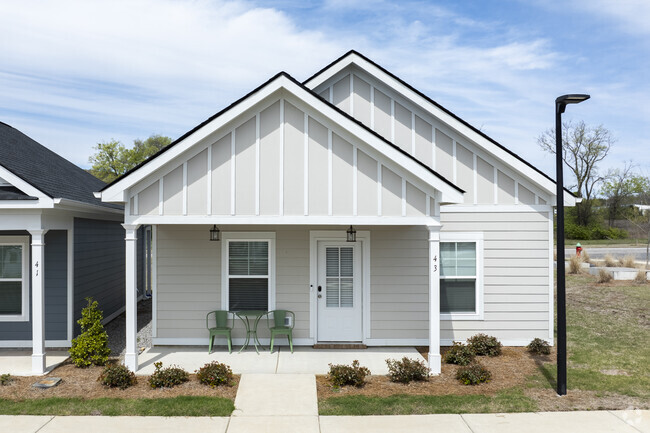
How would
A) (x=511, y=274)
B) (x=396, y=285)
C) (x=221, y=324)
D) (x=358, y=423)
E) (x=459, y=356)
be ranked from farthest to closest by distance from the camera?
(x=511, y=274) → (x=396, y=285) → (x=221, y=324) → (x=459, y=356) → (x=358, y=423)

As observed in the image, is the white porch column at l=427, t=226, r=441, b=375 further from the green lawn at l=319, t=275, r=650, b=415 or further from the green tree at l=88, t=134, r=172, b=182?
the green tree at l=88, t=134, r=172, b=182

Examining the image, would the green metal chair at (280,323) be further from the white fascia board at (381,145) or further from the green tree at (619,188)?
the green tree at (619,188)

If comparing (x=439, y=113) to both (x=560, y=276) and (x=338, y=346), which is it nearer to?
(x=560, y=276)

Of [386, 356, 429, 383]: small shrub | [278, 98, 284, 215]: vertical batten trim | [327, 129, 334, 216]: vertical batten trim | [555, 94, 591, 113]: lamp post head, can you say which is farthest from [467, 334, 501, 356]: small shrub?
[555, 94, 591, 113]: lamp post head

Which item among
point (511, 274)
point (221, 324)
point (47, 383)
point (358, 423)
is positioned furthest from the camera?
point (511, 274)

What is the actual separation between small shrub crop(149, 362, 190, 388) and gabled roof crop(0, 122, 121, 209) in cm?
381

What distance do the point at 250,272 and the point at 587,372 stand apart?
6.74 meters

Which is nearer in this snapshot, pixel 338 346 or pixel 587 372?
pixel 587 372

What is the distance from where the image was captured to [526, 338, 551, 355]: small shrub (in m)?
10.1

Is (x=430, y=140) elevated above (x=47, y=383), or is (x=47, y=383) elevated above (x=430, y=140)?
(x=430, y=140)

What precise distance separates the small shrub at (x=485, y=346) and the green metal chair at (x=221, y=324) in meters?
4.87

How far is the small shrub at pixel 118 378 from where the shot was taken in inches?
309

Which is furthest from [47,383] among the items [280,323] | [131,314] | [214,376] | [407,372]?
[407,372]

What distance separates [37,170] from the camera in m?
10.4
